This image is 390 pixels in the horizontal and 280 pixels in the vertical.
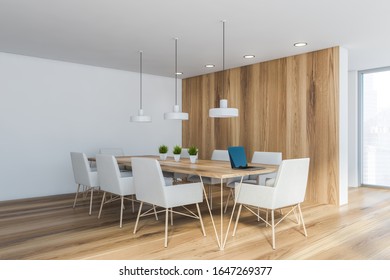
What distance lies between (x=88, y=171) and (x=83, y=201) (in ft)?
3.41

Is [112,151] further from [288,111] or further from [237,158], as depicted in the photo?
[288,111]

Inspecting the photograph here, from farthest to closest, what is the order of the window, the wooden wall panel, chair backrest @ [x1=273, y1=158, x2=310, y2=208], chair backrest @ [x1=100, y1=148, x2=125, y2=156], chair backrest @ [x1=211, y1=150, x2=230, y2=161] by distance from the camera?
the window → chair backrest @ [x1=100, y1=148, x2=125, y2=156] → chair backrest @ [x1=211, y1=150, x2=230, y2=161] → the wooden wall panel → chair backrest @ [x1=273, y1=158, x2=310, y2=208]

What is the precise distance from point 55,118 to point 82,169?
1634mm

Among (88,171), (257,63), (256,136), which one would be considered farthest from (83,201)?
(257,63)

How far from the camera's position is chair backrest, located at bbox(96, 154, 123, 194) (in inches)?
142

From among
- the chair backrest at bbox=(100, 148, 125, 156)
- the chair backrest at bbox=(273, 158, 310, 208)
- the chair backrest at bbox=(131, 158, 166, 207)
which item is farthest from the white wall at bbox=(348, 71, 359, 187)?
the chair backrest at bbox=(131, 158, 166, 207)

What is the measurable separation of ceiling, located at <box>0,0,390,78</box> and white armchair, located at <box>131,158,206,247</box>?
160 centimetres

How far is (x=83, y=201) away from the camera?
4.96 metres

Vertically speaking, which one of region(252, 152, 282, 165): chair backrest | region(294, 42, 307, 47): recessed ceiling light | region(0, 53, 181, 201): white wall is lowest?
region(252, 152, 282, 165): chair backrest

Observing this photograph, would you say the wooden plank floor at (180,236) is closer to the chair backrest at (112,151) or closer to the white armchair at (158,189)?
the white armchair at (158,189)

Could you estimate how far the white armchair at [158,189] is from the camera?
295 cm

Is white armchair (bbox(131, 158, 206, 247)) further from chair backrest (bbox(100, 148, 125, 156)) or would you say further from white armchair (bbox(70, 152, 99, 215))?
chair backrest (bbox(100, 148, 125, 156))

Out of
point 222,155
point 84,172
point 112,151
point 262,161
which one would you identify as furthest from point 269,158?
point 112,151

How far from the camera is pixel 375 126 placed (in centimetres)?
604
